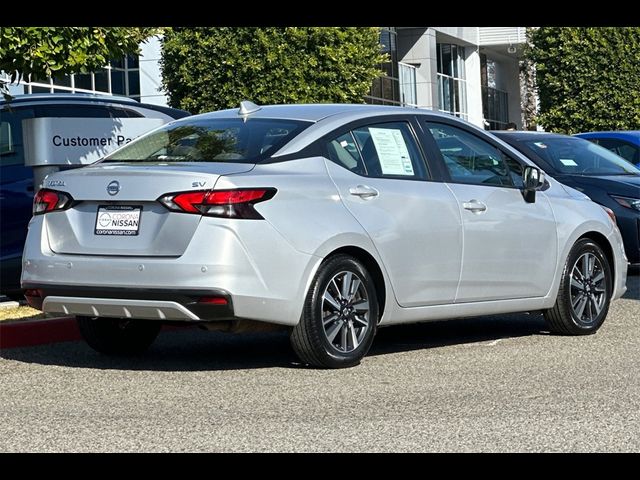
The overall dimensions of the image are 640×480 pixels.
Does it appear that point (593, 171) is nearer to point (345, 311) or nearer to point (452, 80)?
point (345, 311)

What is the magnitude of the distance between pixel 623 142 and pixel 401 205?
9.49 meters

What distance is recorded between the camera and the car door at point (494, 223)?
910 cm

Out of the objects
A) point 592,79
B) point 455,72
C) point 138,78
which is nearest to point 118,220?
point 138,78

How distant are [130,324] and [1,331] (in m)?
0.99

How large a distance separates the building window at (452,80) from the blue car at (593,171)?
101 ft

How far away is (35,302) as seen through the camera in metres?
8.29

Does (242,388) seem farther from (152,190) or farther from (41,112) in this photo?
(41,112)

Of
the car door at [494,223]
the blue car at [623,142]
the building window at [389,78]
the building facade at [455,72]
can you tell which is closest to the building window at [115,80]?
the building facade at [455,72]

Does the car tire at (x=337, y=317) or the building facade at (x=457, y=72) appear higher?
the building facade at (x=457, y=72)

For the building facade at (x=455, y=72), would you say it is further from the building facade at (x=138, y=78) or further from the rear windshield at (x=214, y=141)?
the rear windshield at (x=214, y=141)

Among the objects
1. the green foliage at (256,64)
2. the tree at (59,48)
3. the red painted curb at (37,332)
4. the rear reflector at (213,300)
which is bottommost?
the red painted curb at (37,332)

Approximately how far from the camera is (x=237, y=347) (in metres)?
9.64
